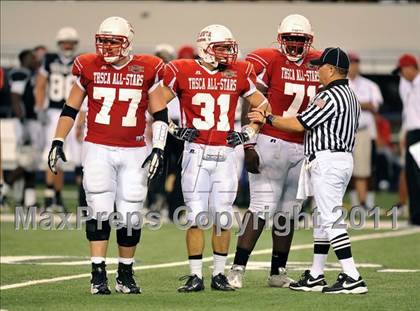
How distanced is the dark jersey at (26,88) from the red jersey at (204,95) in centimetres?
778

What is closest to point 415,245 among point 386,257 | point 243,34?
point 386,257

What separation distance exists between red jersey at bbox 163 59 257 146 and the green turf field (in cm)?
116

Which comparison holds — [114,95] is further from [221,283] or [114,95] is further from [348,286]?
[348,286]

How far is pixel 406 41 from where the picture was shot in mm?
24234

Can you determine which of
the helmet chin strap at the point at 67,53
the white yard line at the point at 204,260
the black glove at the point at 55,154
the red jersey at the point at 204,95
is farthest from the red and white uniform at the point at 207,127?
the helmet chin strap at the point at 67,53

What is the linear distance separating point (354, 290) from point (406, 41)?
15161mm

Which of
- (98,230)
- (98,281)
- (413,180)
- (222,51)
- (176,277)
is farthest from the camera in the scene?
(413,180)

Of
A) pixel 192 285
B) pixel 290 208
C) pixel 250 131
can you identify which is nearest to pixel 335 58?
pixel 250 131

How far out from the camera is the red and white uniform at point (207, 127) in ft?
32.4

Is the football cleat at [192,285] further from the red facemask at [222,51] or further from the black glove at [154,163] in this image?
the red facemask at [222,51]

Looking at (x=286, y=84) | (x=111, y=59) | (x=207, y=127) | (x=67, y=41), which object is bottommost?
(x=207, y=127)

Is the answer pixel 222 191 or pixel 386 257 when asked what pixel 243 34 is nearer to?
pixel 386 257

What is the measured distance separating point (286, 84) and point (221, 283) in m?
1.58

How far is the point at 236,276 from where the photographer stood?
397 inches
